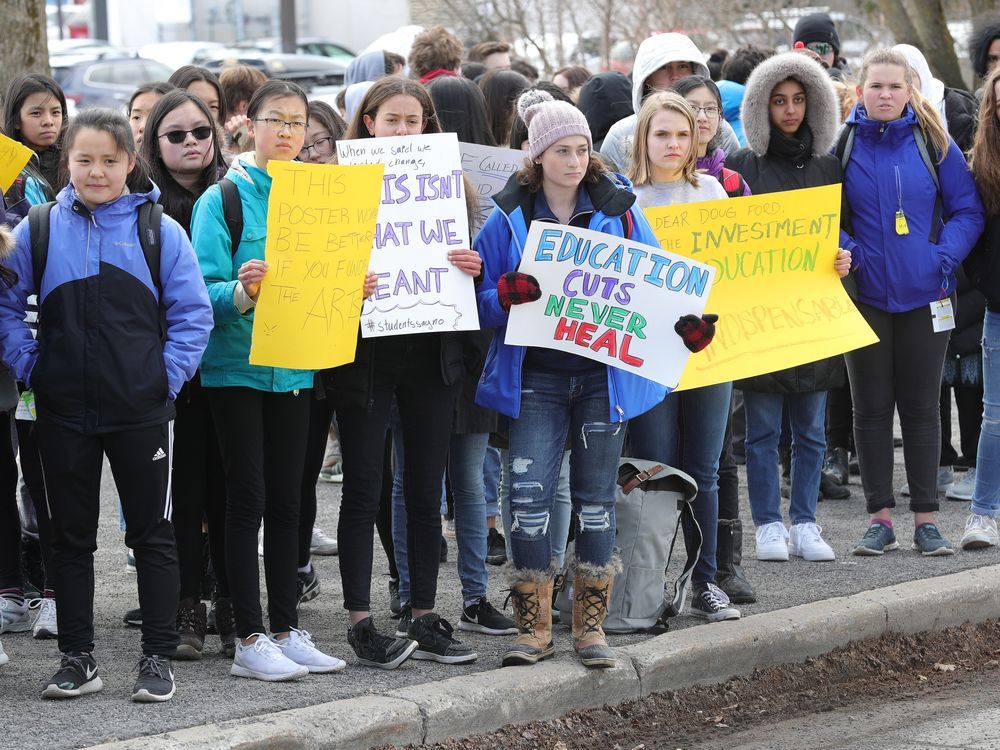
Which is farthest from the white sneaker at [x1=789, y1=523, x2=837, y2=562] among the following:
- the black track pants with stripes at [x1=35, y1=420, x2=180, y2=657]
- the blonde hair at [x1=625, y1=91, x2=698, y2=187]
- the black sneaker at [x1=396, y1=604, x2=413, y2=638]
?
the black track pants with stripes at [x1=35, y1=420, x2=180, y2=657]

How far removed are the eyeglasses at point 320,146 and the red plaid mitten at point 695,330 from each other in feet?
5.43

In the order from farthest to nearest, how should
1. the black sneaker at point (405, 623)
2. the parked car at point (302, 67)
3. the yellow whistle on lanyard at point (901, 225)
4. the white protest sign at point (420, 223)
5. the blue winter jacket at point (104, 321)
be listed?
the parked car at point (302, 67)
the yellow whistle on lanyard at point (901, 225)
the black sneaker at point (405, 623)
the white protest sign at point (420, 223)
the blue winter jacket at point (104, 321)

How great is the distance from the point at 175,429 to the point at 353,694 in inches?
47.7

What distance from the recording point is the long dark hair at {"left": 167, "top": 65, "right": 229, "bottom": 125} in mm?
6980

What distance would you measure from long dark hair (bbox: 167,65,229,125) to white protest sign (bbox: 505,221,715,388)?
2461 millimetres

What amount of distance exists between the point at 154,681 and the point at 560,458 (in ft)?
5.17

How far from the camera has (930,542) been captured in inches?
271

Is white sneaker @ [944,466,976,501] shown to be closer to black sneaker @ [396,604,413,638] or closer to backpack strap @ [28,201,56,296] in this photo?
black sneaker @ [396,604,413,638]

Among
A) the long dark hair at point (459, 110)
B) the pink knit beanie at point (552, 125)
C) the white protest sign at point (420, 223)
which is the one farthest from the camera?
the long dark hair at point (459, 110)

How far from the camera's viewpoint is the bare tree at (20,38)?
9.73m

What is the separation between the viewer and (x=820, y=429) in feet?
22.4

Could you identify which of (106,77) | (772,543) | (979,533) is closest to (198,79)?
(772,543)

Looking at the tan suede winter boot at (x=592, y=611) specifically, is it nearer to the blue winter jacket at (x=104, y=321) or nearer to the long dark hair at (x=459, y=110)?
the blue winter jacket at (x=104, y=321)

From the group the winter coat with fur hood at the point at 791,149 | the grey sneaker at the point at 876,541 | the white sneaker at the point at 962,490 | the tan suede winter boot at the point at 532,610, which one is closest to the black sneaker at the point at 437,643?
the tan suede winter boot at the point at 532,610
